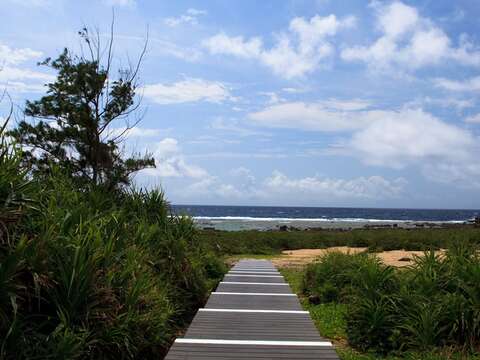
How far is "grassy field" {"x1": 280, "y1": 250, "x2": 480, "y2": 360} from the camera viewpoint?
567cm

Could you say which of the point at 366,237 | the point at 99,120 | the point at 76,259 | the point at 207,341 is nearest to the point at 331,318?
the point at 207,341

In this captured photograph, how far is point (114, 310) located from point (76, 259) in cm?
70

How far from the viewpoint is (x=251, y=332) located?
19.9 ft

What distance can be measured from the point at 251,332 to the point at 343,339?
5.42 feet

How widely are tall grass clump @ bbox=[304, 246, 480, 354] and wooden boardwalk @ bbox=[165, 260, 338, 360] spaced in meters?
0.79

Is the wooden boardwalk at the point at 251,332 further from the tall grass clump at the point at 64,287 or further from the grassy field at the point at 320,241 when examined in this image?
the grassy field at the point at 320,241

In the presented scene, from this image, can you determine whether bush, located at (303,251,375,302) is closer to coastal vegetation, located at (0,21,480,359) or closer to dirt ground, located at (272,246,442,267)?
coastal vegetation, located at (0,21,480,359)

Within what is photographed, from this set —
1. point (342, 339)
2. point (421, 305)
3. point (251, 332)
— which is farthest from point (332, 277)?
point (251, 332)

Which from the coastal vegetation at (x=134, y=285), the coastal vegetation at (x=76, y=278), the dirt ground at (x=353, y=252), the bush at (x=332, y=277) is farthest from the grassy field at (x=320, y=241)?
the coastal vegetation at (x=76, y=278)

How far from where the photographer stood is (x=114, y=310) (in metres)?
5.08

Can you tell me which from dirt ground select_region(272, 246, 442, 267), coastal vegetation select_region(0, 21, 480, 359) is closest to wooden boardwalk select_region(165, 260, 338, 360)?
coastal vegetation select_region(0, 21, 480, 359)

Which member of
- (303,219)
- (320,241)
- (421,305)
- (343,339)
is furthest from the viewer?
(303,219)

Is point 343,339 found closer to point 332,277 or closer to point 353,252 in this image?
point 332,277

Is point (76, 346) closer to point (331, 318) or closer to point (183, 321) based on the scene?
point (183, 321)
